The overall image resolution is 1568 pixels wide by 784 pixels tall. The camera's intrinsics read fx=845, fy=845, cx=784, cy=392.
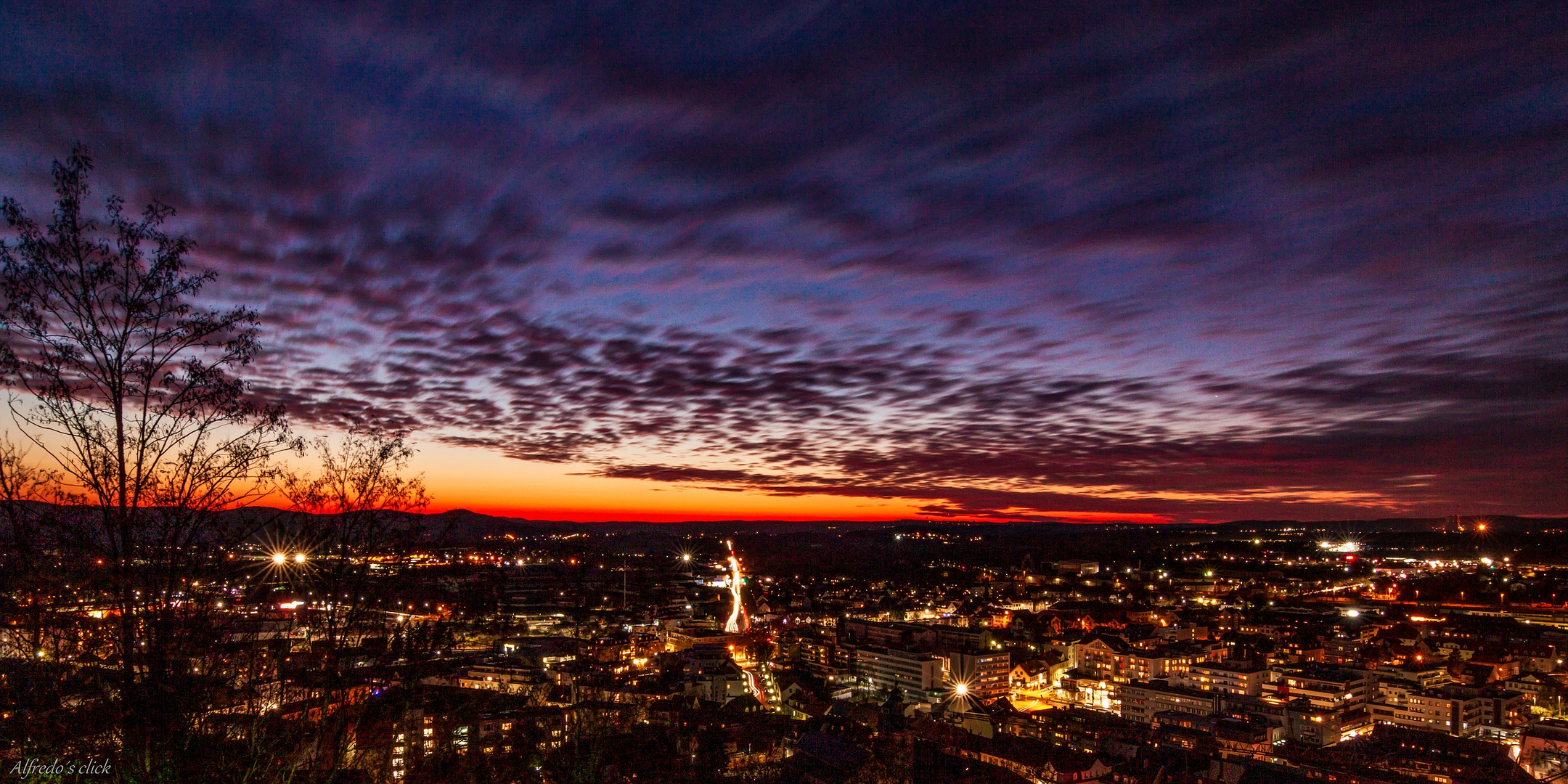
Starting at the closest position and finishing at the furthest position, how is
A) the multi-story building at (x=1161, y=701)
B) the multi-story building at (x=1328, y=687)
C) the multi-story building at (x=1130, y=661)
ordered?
the multi-story building at (x=1161, y=701), the multi-story building at (x=1328, y=687), the multi-story building at (x=1130, y=661)

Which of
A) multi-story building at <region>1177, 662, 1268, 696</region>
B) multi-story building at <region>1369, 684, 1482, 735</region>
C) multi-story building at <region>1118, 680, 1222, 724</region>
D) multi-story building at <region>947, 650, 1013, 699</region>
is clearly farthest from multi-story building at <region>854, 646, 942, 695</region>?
multi-story building at <region>1369, 684, 1482, 735</region>

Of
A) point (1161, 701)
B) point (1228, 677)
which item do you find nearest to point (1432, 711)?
point (1228, 677)

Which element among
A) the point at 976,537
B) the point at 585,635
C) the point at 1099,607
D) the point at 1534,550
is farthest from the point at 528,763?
the point at 976,537

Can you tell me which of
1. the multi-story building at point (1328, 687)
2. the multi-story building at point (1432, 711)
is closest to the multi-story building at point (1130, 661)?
the multi-story building at point (1328, 687)

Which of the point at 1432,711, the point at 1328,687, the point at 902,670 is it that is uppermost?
the point at 1328,687

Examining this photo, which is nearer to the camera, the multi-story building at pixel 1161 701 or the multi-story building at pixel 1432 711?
the multi-story building at pixel 1432 711

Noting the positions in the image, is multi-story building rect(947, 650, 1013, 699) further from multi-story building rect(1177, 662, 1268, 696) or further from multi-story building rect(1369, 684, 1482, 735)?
multi-story building rect(1369, 684, 1482, 735)

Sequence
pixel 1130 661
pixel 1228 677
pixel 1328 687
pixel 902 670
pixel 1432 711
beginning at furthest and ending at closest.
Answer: pixel 1130 661, pixel 902 670, pixel 1228 677, pixel 1328 687, pixel 1432 711

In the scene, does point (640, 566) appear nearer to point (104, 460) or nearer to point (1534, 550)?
point (104, 460)

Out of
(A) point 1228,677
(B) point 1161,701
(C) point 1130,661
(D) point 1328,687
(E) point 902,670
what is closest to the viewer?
(D) point 1328,687

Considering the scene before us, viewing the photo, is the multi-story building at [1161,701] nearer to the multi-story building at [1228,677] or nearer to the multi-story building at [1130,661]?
the multi-story building at [1228,677]

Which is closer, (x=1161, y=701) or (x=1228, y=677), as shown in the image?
(x=1161, y=701)

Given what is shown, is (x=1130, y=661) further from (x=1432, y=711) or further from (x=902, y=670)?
(x=1432, y=711)
